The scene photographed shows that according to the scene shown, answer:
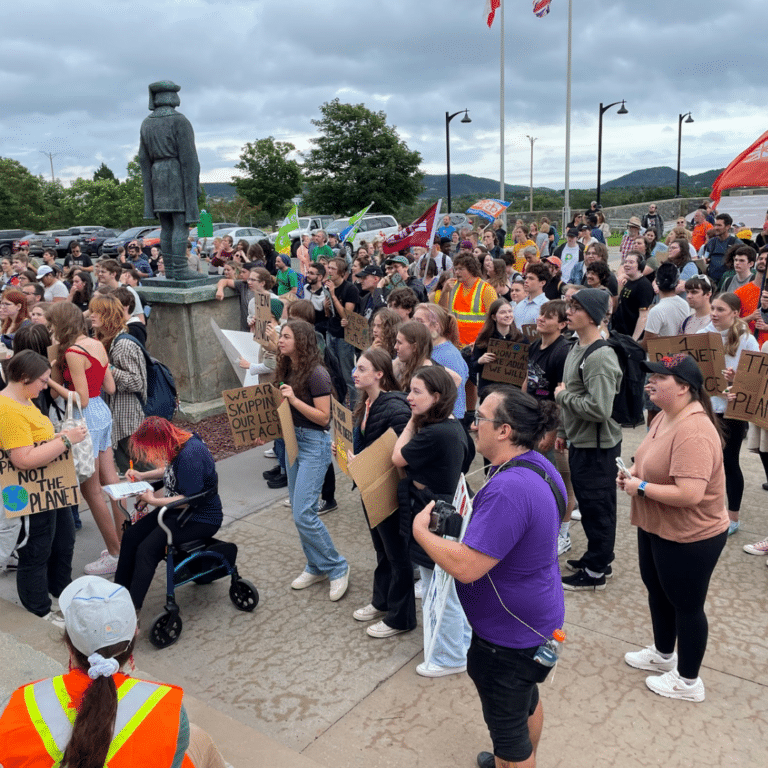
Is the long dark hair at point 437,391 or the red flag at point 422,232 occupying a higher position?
the red flag at point 422,232

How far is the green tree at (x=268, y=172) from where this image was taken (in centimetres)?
4803

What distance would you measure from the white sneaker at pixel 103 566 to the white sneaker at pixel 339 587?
5.47 feet

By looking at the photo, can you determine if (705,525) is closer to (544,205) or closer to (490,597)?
(490,597)

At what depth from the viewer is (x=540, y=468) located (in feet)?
9.04

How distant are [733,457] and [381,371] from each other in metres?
2.78

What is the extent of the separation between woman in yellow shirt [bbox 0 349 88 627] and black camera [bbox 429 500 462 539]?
269 cm

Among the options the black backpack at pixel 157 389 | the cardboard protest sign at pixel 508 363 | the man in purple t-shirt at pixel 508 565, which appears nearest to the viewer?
the man in purple t-shirt at pixel 508 565

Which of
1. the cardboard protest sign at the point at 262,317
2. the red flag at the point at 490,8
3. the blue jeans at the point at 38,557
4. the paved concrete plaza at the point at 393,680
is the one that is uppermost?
the red flag at the point at 490,8

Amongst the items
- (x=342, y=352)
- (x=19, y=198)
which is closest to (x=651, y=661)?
(x=342, y=352)

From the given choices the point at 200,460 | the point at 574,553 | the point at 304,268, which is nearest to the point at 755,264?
the point at 574,553

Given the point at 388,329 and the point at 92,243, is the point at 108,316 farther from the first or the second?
the point at 92,243

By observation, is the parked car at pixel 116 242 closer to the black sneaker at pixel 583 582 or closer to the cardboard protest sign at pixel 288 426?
the cardboard protest sign at pixel 288 426

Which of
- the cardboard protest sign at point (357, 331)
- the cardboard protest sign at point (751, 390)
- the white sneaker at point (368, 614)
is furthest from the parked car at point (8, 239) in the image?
the cardboard protest sign at point (751, 390)

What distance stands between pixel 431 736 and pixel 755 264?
6660 mm
